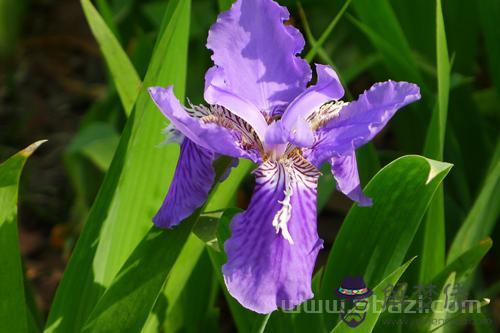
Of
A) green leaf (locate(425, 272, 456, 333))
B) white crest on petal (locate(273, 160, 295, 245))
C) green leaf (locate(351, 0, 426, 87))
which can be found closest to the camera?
white crest on petal (locate(273, 160, 295, 245))

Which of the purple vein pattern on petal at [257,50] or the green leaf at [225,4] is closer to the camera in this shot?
the purple vein pattern on petal at [257,50]

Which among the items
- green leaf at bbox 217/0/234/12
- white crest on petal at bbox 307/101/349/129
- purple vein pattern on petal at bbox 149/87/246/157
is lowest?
white crest on petal at bbox 307/101/349/129

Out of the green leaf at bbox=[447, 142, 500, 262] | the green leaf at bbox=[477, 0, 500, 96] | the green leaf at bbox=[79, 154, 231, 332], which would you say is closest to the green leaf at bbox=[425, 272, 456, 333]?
the green leaf at bbox=[447, 142, 500, 262]

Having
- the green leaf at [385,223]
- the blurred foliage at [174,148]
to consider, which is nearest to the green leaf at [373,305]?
the blurred foliage at [174,148]

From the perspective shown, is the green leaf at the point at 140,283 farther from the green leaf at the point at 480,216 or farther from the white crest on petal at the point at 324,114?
the green leaf at the point at 480,216

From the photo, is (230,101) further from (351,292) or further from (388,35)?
(388,35)

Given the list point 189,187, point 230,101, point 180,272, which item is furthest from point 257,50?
point 180,272

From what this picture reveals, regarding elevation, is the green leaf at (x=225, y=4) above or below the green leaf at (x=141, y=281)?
above

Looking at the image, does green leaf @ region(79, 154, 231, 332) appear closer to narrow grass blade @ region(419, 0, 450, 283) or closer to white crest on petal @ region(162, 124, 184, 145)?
white crest on petal @ region(162, 124, 184, 145)
